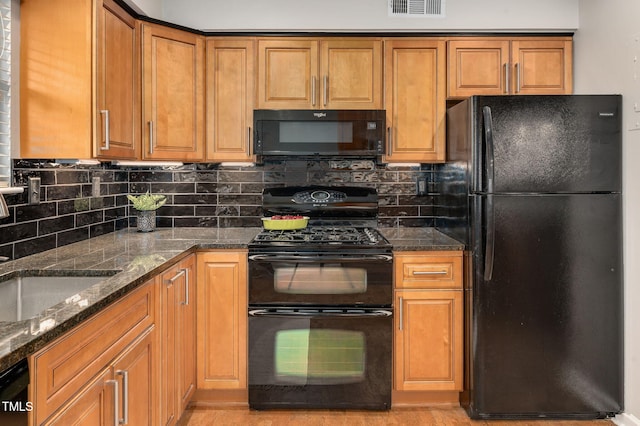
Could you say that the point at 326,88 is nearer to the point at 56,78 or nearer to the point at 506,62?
the point at 506,62

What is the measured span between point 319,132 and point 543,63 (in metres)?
1.46

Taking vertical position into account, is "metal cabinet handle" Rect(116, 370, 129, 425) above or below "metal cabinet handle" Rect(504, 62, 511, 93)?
below

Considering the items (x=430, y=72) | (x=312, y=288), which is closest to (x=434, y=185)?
(x=430, y=72)

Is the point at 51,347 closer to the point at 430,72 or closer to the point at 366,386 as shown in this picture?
the point at 366,386

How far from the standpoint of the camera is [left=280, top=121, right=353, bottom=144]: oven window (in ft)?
9.75

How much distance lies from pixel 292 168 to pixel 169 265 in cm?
134

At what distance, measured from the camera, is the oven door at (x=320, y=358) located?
8.70ft

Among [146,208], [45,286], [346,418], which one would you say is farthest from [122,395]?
[146,208]

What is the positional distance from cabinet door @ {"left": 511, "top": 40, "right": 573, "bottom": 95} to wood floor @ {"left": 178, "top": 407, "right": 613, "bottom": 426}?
1938 millimetres

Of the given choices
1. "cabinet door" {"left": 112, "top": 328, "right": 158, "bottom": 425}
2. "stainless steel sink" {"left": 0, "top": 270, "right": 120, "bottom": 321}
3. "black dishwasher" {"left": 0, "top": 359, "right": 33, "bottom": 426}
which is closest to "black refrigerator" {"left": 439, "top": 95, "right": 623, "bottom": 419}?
"cabinet door" {"left": 112, "top": 328, "right": 158, "bottom": 425}

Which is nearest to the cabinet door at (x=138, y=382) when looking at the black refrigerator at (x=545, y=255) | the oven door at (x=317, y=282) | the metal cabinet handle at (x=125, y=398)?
the metal cabinet handle at (x=125, y=398)

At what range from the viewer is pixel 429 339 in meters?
2.71

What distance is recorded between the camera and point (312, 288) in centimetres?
266

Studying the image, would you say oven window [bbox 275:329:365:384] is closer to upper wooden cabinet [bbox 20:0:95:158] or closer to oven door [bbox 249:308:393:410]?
oven door [bbox 249:308:393:410]
